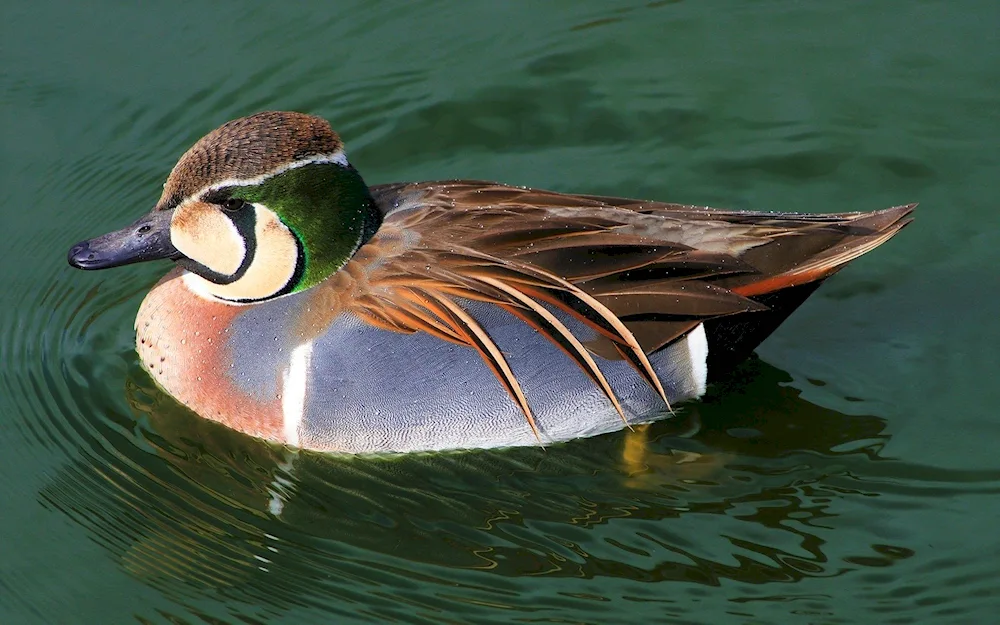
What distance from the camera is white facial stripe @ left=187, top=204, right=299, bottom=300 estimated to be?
5832 mm

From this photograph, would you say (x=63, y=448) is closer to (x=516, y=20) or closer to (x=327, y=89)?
(x=327, y=89)

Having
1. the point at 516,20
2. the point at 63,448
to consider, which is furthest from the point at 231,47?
the point at 63,448

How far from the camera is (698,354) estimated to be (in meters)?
5.97

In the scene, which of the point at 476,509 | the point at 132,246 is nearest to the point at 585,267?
the point at 476,509

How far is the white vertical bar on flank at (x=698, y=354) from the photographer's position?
589 cm

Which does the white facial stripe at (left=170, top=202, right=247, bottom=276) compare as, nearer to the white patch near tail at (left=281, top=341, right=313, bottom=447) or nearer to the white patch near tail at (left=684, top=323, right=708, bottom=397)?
the white patch near tail at (left=281, top=341, right=313, bottom=447)

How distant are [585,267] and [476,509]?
1.15 m

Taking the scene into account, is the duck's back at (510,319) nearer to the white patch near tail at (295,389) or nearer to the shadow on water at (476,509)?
the white patch near tail at (295,389)

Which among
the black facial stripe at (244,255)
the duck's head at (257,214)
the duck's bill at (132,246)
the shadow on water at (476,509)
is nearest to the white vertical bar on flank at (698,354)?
the shadow on water at (476,509)

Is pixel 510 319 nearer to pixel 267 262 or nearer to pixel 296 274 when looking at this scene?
pixel 296 274

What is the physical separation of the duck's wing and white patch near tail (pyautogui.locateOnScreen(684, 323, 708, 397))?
151 mm

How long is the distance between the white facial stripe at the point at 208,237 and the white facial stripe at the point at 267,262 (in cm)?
7

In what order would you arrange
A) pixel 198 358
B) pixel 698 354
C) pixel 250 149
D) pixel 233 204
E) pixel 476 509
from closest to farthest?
pixel 250 149
pixel 233 204
pixel 476 509
pixel 698 354
pixel 198 358

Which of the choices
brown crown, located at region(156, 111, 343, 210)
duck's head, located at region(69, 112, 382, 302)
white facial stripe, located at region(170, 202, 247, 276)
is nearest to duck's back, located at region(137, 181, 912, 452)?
duck's head, located at region(69, 112, 382, 302)
